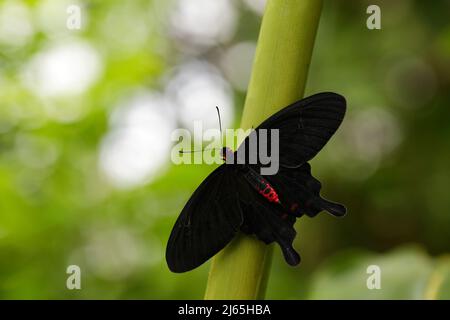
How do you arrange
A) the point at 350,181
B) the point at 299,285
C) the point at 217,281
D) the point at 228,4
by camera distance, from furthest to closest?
the point at 228,4, the point at 350,181, the point at 299,285, the point at 217,281

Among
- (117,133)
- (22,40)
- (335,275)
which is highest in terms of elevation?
(22,40)

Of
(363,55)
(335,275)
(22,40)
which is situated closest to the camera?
(335,275)

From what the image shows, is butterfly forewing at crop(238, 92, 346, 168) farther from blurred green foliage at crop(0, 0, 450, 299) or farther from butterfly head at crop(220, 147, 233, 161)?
blurred green foliage at crop(0, 0, 450, 299)

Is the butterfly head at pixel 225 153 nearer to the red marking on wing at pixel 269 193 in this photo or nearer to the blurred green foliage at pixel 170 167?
the red marking on wing at pixel 269 193

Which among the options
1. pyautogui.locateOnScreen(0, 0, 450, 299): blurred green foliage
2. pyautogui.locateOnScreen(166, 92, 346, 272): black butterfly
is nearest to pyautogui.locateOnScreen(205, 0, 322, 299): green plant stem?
pyautogui.locateOnScreen(166, 92, 346, 272): black butterfly

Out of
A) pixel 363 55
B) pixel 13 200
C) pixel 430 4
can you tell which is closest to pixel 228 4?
pixel 363 55

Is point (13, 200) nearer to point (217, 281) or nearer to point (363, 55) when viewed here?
point (217, 281)

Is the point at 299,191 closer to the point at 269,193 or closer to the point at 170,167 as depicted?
the point at 269,193
